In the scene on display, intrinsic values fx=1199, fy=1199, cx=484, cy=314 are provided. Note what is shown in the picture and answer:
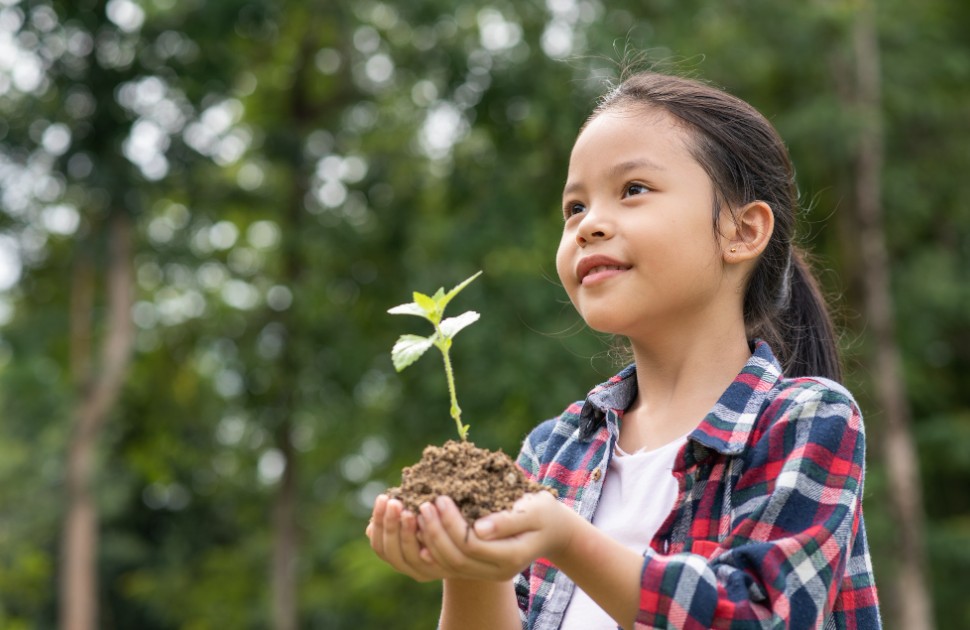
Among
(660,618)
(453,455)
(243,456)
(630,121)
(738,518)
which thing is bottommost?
(660,618)

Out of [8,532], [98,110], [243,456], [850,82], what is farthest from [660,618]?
[8,532]

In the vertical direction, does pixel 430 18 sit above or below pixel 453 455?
above

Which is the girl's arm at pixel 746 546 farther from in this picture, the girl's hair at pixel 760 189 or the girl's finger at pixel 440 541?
the girl's hair at pixel 760 189

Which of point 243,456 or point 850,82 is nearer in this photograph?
point 850,82

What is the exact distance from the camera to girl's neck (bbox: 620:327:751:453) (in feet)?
6.31

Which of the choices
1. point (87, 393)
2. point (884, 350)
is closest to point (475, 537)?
point (884, 350)

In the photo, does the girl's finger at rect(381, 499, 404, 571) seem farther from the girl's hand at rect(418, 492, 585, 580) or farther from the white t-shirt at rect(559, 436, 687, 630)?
the white t-shirt at rect(559, 436, 687, 630)

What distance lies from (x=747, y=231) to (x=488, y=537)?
2.53 feet

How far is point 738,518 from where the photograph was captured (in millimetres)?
1687

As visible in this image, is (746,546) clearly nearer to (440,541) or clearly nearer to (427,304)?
(440,541)

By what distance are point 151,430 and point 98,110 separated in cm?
379

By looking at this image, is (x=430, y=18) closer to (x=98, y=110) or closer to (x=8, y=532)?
(x=98, y=110)

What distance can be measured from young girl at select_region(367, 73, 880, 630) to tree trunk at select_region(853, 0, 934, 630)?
366 inches

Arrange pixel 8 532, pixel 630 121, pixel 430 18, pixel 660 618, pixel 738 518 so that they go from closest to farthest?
pixel 660 618 → pixel 738 518 → pixel 630 121 → pixel 430 18 → pixel 8 532
